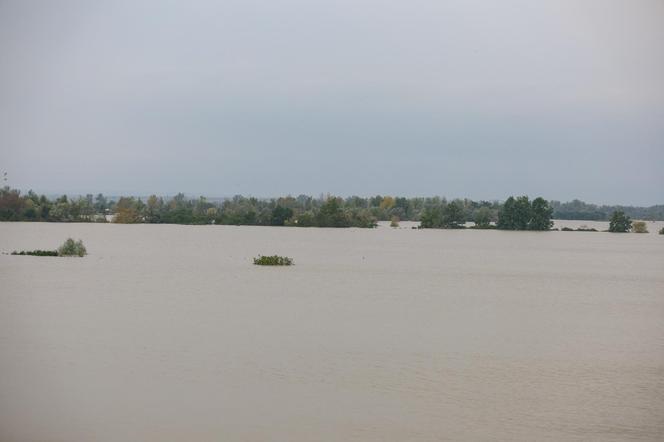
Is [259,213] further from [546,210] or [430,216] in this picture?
[546,210]

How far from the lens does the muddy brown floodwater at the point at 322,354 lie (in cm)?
1163

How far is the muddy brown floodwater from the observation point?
11.6 m

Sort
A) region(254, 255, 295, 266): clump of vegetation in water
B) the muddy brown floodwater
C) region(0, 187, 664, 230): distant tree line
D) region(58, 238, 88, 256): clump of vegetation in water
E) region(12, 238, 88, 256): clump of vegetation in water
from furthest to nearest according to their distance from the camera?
region(0, 187, 664, 230): distant tree line
region(58, 238, 88, 256): clump of vegetation in water
region(12, 238, 88, 256): clump of vegetation in water
region(254, 255, 295, 266): clump of vegetation in water
the muddy brown floodwater

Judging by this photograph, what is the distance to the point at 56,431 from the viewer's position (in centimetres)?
1102

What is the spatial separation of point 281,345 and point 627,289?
16.3 metres

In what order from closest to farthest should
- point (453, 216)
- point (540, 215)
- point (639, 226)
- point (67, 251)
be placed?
point (67, 251)
point (540, 215)
point (639, 226)
point (453, 216)

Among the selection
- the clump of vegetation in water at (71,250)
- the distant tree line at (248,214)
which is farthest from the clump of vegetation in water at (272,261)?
the distant tree line at (248,214)

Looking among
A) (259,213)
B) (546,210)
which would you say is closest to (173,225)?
(259,213)

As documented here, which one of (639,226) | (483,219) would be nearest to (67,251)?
(483,219)

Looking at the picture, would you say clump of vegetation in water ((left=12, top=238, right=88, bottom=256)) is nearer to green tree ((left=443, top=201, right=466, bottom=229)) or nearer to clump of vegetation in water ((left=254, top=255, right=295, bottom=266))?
clump of vegetation in water ((left=254, top=255, right=295, bottom=266))

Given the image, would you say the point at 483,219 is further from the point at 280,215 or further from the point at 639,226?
the point at 280,215

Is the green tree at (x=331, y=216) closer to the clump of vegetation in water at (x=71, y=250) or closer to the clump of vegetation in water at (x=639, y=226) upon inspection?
the clump of vegetation in water at (x=639, y=226)

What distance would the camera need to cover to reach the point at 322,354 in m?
15.8

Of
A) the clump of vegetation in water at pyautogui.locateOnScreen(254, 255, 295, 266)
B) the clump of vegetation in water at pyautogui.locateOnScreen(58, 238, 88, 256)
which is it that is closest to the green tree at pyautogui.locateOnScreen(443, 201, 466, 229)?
the clump of vegetation in water at pyautogui.locateOnScreen(254, 255, 295, 266)
